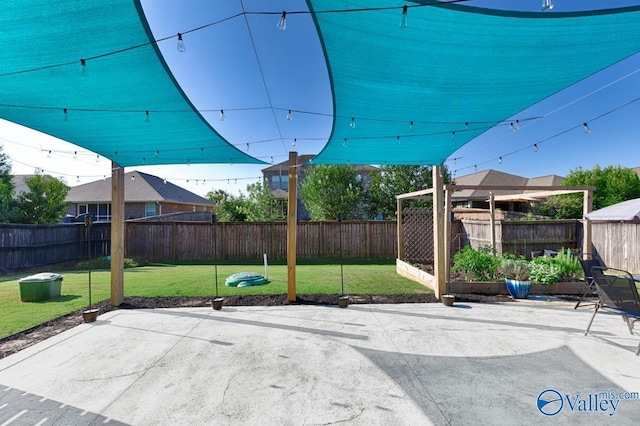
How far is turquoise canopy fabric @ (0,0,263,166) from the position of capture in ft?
7.27

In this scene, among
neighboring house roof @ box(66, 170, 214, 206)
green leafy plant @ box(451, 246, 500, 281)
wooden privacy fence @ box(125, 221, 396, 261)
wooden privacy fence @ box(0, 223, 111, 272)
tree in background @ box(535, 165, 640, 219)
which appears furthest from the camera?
tree in background @ box(535, 165, 640, 219)

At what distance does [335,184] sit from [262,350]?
11.9 metres

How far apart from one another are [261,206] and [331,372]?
12.0 m

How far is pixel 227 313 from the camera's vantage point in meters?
4.45

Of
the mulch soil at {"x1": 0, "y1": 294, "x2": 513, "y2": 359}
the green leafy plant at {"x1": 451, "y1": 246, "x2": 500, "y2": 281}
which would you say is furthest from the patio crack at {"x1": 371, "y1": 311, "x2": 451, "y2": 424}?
the green leafy plant at {"x1": 451, "y1": 246, "x2": 500, "y2": 281}

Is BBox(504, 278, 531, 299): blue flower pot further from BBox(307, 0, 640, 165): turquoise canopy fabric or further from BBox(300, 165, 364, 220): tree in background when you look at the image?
BBox(300, 165, 364, 220): tree in background

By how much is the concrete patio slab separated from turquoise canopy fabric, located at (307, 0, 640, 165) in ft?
8.78

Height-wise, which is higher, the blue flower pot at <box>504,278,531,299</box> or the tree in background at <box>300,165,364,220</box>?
the tree in background at <box>300,165,364,220</box>

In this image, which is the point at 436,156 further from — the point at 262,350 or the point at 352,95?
the point at 262,350

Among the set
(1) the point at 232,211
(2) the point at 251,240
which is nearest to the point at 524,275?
(2) the point at 251,240

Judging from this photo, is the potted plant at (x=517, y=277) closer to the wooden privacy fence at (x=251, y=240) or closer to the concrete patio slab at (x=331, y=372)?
the concrete patio slab at (x=331, y=372)

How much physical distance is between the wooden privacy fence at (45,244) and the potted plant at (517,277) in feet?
39.8

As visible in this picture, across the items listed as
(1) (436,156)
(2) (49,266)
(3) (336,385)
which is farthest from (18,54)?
(2) (49,266)

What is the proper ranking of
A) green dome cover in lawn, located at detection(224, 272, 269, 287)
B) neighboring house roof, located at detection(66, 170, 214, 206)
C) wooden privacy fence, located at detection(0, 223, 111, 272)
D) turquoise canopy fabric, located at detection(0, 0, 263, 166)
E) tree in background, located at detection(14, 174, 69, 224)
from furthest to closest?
neighboring house roof, located at detection(66, 170, 214, 206) < tree in background, located at detection(14, 174, 69, 224) < wooden privacy fence, located at detection(0, 223, 111, 272) < green dome cover in lawn, located at detection(224, 272, 269, 287) < turquoise canopy fabric, located at detection(0, 0, 263, 166)
